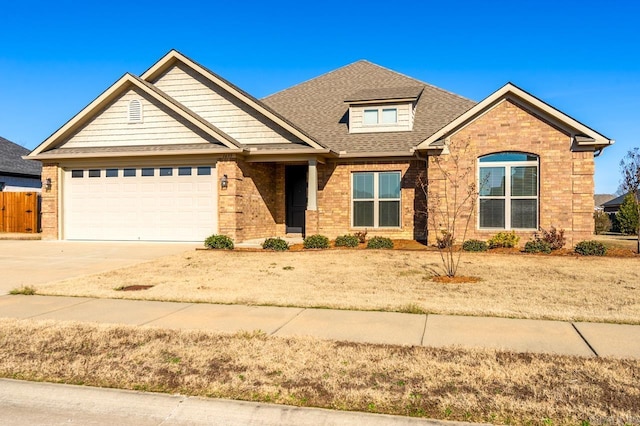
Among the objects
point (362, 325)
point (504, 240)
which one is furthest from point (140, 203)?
point (362, 325)

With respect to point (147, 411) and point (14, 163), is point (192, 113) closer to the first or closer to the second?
point (147, 411)

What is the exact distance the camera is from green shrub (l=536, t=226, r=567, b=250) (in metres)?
15.1

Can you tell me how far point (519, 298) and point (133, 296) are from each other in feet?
22.0

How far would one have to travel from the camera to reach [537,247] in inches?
573

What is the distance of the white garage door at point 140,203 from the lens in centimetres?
1791

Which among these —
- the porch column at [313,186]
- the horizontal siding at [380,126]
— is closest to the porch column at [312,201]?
the porch column at [313,186]

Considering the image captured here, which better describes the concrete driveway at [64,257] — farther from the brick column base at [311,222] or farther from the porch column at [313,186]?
the porch column at [313,186]

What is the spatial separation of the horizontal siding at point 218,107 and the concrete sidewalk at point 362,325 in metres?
10.9

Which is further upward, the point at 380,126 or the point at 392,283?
the point at 380,126

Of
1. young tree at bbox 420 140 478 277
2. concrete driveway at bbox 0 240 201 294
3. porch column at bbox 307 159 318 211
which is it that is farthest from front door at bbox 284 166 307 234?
young tree at bbox 420 140 478 277

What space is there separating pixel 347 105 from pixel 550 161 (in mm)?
9351

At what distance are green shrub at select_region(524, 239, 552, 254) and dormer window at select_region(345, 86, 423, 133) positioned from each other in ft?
22.8

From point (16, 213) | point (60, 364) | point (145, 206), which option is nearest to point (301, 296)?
point (60, 364)

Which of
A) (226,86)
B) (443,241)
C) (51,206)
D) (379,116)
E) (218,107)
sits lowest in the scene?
(443,241)
